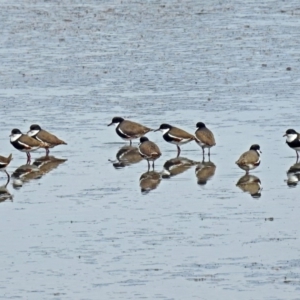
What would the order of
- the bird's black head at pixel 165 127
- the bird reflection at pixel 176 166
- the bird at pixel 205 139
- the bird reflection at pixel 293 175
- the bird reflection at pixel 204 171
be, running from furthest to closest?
the bird's black head at pixel 165 127, the bird at pixel 205 139, the bird reflection at pixel 176 166, the bird reflection at pixel 204 171, the bird reflection at pixel 293 175

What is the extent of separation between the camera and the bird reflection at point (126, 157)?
21839 mm

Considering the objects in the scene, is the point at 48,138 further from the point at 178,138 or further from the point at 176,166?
the point at 176,166

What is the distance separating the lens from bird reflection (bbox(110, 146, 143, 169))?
860 inches

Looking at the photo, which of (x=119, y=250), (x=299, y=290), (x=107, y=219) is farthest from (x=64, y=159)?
(x=299, y=290)

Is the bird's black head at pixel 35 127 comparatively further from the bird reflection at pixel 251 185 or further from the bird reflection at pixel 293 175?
the bird reflection at pixel 293 175

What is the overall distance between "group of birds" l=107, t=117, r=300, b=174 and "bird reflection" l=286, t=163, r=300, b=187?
611 mm

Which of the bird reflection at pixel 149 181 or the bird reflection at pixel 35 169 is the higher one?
the bird reflection at pixel 35 169

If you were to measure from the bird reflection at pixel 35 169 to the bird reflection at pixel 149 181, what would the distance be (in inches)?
77.5

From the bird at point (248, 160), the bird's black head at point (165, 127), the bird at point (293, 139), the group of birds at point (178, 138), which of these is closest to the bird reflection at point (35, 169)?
the group of birds at point (178, 138)

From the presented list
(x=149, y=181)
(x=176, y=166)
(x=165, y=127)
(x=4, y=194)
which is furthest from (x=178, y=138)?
(x=4, y=194)

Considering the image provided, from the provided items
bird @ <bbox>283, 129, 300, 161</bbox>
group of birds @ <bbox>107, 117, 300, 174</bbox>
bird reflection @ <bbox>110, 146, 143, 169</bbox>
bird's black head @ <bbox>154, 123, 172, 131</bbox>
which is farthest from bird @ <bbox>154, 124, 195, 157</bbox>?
bird @ <bbox>283, 129, 300, 161</bbox>

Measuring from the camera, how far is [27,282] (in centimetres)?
1434

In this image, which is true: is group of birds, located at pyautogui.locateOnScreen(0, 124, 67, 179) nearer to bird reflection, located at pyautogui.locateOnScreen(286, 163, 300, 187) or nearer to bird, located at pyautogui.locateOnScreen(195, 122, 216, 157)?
bird, located at pyautogui.locateOnScreen(195, 122, 216, 157)

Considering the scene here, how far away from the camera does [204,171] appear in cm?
2097
